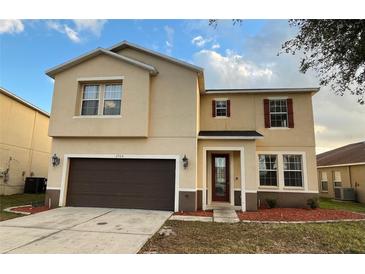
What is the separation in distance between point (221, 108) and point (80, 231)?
9220mm

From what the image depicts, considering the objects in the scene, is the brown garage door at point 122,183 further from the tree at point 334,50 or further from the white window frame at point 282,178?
the tree at point 334,50

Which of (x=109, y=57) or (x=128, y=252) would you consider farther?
(x=109, y=57)

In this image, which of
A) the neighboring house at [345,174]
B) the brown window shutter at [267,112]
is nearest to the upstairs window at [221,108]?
the brown window shutter at [267,112]

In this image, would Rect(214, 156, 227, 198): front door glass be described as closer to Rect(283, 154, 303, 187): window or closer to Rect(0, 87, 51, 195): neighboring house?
Rect(283, 154, 303, 187): window

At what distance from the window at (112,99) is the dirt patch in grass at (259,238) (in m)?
5.95

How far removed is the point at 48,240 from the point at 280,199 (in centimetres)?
1017

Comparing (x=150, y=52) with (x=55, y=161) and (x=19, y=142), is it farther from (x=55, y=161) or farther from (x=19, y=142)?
(x=19, y=142)

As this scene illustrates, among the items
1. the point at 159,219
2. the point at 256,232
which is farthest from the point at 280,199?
the point at 159,219

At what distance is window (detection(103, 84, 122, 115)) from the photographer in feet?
36.5

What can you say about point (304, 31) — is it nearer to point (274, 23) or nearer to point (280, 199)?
point (274, 23)

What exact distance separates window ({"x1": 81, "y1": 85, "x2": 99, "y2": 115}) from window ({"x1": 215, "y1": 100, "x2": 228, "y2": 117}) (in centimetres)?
630

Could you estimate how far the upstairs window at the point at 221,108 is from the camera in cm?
1294

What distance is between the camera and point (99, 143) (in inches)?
437

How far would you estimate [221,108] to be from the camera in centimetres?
1305
